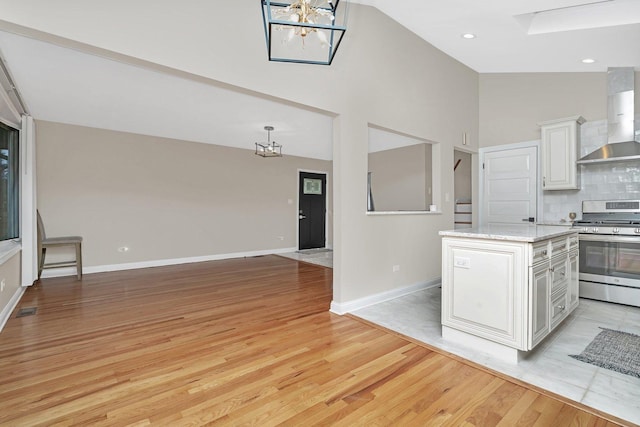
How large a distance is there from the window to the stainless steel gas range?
22.1ft

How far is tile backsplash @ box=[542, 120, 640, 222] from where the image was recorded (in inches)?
151

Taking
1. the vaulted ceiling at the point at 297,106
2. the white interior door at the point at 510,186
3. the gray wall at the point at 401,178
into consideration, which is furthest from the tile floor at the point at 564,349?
the gray wall at the point at 401,178

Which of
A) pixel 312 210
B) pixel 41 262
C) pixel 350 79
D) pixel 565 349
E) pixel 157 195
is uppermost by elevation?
pixel 350 79

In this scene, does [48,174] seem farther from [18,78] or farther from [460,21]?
[460,21]

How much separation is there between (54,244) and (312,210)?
5.26 meters

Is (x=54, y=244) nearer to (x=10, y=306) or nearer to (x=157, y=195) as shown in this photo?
(x=10, y=306)

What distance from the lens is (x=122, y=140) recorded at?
544 centimetres

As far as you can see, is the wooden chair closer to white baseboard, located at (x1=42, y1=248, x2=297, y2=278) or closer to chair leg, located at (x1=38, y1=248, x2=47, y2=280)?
chair leg, located at (x1=38, y1=248, x2=47, y2=280)

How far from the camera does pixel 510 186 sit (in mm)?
4914

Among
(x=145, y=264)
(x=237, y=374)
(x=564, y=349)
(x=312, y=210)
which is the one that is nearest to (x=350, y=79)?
(x=237, y=374)

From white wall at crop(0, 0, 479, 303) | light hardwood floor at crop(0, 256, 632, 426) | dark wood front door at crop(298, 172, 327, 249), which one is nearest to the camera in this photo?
light hardwood floor at crop(0, 256, 632, 426)

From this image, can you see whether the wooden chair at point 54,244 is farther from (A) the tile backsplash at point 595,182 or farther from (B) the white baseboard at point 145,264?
(A) the tile backsplash at point 595,182

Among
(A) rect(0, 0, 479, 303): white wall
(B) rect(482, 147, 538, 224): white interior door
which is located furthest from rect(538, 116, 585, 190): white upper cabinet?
(A) rect(0, 0, 479, 303): white wall

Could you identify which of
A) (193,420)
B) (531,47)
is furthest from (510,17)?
(193,420)
